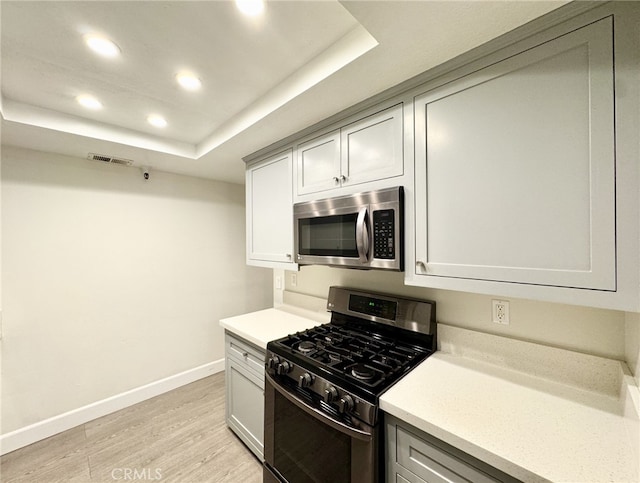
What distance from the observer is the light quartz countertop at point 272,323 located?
180 cm

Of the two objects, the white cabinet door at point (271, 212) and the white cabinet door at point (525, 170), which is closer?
the white cabinet door at point (525, 170)

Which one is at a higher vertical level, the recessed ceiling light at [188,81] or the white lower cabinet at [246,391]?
the recessed ceiling light at [188,81]

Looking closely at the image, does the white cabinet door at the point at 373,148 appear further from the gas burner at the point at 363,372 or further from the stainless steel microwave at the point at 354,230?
the gas burner at the point at 363,372

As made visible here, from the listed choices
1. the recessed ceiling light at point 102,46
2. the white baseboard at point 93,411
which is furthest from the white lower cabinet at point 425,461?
the white baseboard at point 93,411

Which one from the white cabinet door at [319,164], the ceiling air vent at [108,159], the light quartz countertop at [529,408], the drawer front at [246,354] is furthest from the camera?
the ceiling air vent at [108,159]

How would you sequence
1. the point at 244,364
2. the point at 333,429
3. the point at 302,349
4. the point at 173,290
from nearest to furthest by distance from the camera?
the point at 333,429 < the point at 302,349 < the point at 244,364 < the point at 173,290

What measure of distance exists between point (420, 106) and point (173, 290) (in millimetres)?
2924

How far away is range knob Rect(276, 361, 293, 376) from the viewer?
1.40 meters

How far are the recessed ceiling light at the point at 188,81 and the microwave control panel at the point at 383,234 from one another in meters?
1.24

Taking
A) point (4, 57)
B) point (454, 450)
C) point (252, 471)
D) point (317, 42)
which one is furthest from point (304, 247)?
point (4, 57)

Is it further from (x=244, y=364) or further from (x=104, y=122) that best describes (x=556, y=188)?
(x=104, y=122)

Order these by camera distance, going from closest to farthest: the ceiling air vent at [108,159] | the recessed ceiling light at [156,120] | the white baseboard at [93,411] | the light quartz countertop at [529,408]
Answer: the light quartz countertop at [529,408]
the recessed ceiling light at [156,120]
the white baseboard at [93,411]
the ceiling air vent at [108,159]

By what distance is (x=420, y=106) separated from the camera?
1.23 m

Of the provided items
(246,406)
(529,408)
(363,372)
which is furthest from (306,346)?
(529,408)
